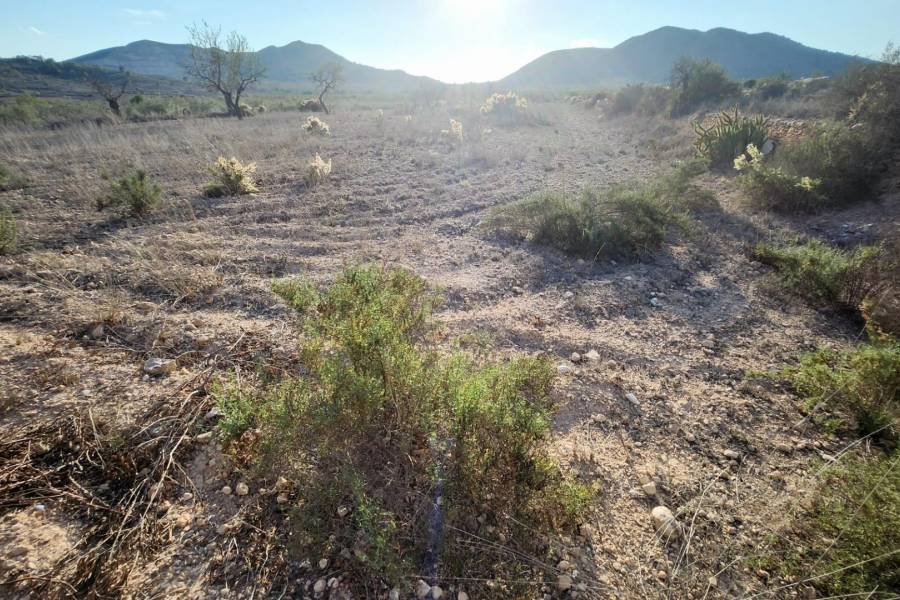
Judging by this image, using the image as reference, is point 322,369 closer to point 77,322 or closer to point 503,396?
point 503,396

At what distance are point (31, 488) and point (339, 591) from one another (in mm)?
1441

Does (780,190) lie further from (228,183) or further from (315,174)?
(228,183)

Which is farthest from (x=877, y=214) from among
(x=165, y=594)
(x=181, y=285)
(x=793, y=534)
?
(x=181, y=285)

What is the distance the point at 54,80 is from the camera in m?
37.8

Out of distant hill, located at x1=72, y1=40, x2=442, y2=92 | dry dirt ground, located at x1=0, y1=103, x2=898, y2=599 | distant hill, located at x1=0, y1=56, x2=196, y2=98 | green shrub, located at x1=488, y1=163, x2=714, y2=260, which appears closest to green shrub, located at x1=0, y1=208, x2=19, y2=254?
dry dirt ground, located at x1=0, y1=103, x2=898, y2=599

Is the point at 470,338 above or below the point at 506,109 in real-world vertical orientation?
below

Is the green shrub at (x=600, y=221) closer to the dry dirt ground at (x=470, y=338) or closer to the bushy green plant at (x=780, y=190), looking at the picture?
the dry dirt ground at (x=470, y=338)

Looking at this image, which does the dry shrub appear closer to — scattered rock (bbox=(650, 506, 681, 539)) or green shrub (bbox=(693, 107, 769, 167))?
scattered rock (bbox=(650, 506, 681, 539))

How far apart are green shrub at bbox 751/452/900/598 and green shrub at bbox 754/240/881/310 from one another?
219cm

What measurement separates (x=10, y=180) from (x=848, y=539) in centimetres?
1034

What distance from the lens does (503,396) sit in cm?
179

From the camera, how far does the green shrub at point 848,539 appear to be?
1284 millimetres

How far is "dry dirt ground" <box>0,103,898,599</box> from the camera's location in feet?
4.99

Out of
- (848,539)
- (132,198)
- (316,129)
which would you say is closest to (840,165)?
(848,539)
